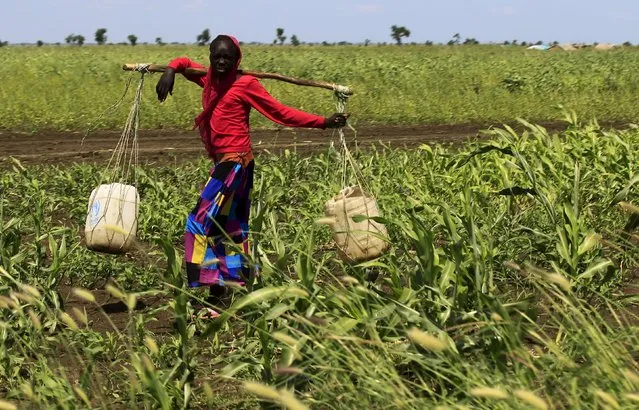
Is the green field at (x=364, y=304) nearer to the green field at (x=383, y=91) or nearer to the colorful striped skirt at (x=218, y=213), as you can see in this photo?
the colorful striped skirt at (x=218, y=213)

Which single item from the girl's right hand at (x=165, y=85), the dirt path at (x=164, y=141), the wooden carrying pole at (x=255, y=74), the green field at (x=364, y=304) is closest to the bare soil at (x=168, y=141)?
the dirt path at (x=164, y=141)

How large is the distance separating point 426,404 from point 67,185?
6541 millimetres

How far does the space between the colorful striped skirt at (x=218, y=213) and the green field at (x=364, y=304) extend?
197 mm

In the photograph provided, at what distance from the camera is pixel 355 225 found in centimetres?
586

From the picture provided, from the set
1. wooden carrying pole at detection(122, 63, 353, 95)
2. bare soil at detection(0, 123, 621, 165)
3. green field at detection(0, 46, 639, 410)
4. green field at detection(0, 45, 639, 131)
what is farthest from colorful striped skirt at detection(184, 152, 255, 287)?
green field at detection(0, 45, 639, 131)

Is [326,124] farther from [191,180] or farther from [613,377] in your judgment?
[191,180]

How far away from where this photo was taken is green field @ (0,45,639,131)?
632 inches

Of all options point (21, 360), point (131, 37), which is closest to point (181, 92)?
point (21, 360)

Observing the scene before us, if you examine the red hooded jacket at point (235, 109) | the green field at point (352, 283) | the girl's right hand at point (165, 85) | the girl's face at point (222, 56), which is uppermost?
the girl's face at point (222, 56)

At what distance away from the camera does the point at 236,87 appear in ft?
19.4

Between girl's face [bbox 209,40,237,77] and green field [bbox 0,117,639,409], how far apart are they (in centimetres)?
67

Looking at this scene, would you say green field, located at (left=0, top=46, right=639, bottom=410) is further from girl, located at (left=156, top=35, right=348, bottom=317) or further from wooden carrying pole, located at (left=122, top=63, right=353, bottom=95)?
wooden carrying pole, located at (left=122, top=63, right=353, bottom=95)

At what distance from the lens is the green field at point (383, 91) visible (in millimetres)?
16047

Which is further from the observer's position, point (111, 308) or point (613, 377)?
point (111, 308)
